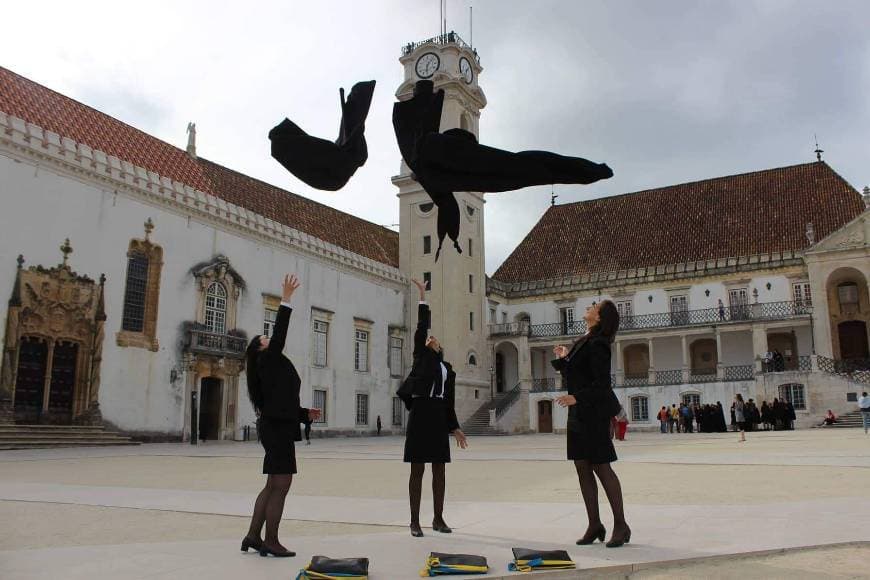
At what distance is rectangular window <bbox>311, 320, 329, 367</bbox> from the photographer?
110 ft

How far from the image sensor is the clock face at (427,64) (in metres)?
34.7

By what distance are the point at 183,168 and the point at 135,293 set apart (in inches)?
282

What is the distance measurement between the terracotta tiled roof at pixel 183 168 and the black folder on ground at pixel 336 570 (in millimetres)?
23997

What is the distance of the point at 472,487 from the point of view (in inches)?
370

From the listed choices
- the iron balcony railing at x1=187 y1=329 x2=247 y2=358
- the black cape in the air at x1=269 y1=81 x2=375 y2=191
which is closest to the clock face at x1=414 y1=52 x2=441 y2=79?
the iron balcony railing at x1=187 y1=329 x2=247 y2=358

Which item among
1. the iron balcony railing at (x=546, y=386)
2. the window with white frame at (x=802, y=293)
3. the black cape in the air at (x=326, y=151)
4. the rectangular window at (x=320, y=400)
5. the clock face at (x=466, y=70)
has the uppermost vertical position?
the clock face at (x=466, y=70)

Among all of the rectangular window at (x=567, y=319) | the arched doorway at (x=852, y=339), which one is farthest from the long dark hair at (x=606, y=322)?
the rectangular window at (x=567, y=319)

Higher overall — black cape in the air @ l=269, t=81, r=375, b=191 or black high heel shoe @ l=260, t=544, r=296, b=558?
black cape in the air @ l=269, t=81, r=375, b=191

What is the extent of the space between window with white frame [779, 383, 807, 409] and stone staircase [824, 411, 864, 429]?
2239mm

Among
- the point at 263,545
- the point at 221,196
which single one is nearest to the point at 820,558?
the point at 263,545

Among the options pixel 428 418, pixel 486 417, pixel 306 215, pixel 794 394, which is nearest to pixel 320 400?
pixel 306 215

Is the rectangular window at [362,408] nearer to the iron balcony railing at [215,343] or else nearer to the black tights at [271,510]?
the iron balcony railing at [215,343]

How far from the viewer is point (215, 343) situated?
90.8 ft

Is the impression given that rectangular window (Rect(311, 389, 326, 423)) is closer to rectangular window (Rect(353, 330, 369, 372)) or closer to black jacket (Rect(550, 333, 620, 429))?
rectangular window (Rect(353, 330, 369, 372))
